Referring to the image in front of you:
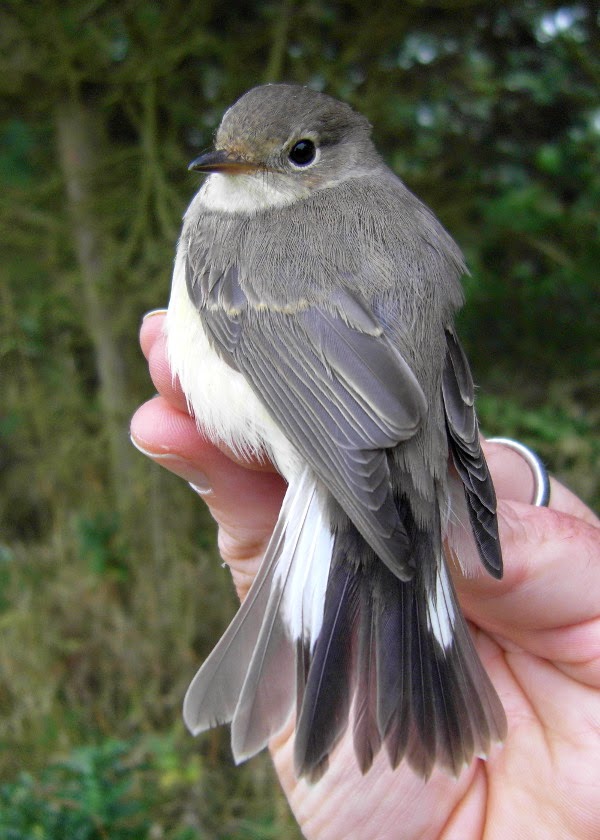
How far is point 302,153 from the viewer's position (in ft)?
6.53

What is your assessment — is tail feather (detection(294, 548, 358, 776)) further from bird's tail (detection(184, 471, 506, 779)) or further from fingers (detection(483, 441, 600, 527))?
fingers (detection(483, 441, 600, 527))

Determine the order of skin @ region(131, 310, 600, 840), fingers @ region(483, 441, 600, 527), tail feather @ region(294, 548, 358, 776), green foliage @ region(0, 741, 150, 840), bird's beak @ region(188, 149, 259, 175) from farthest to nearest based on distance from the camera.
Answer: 1. green foliage @ region(0, 741, 150, 840)
2. fingers @ region(483, 441, 600, 527)
3. bird's beak @ region(188, 149, 259, 175)
4. skin @ region(131, 310, 600, 840)
5. tail feather @ region(294, 548, 358, 776)

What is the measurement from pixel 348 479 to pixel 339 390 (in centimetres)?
19

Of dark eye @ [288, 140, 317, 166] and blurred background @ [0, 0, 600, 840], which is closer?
dark eye @ [288, 140, 317, 166]

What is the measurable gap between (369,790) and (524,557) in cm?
66

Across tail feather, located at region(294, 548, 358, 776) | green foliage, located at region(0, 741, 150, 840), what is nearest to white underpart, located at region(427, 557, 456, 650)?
tail feather, located at region(294, 548, 358, 776)

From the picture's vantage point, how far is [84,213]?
12.6 ft

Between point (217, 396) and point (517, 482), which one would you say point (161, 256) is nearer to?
point (217, 396)

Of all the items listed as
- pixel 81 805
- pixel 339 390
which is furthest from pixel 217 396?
pixel 81 805

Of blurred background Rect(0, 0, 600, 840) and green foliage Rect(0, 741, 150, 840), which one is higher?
blurred background Rect(0, 0, 600, 840)

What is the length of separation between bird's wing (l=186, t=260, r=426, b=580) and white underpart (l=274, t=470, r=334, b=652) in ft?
0.43

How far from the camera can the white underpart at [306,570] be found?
58.1 inches

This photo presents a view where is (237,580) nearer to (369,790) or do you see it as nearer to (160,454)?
(160,454)

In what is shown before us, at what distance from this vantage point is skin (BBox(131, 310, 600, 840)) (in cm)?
160
